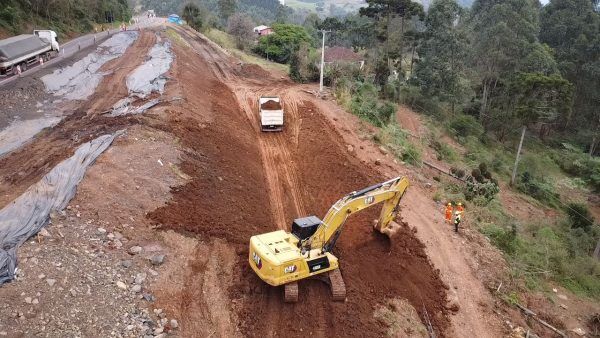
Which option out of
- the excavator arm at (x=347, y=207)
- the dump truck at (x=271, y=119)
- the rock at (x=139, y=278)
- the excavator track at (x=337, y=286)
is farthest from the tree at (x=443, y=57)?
the rock at (x=139, y=278)

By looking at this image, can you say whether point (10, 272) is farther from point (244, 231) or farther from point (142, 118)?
point (142, 118)

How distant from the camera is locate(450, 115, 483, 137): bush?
40.8m

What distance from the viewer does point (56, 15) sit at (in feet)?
170

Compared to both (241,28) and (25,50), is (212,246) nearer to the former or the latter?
(25,50)

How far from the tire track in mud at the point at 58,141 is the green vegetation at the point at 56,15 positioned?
22427 millimetres

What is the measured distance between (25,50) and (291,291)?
1159 inches

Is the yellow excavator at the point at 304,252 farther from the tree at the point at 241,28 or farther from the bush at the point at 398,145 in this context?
the tree at the point at 241,28

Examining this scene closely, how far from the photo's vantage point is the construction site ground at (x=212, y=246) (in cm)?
1025

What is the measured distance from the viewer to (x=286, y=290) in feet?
38.1

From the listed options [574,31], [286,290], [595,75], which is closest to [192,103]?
[286,290]

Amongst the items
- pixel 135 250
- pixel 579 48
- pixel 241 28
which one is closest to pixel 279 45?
pixel 241 28

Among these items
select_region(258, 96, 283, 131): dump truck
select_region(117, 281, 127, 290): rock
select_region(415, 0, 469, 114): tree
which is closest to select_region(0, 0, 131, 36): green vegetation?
select_region(258, 96, 283, 131): dump truck

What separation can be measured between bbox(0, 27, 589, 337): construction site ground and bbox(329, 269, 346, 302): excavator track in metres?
0.25

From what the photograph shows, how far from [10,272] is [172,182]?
6.50m
